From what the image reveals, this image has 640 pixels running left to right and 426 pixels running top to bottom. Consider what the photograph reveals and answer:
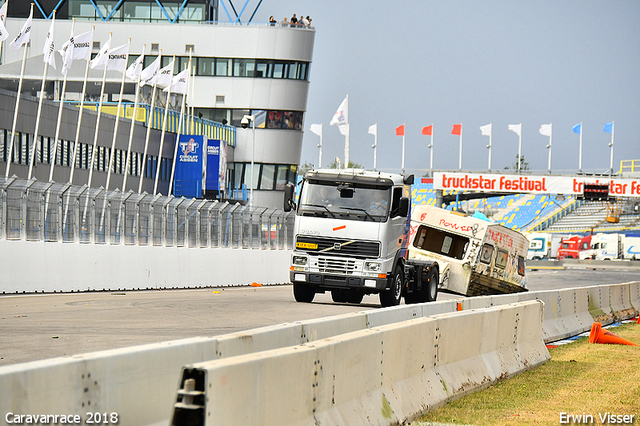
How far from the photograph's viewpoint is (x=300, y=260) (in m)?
19.8

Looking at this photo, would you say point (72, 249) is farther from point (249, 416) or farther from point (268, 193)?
point (268, 193)

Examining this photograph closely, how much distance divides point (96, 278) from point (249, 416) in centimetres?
1876

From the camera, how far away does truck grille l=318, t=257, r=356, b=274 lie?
19.4 meters

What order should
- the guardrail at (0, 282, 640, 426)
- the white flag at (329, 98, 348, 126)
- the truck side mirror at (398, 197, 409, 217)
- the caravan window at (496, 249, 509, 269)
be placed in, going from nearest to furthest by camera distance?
the guardrail at (0, 282, 640, 426), the truck side mirror at (398, 197, 409, 217), the caravan window at (496, 249, 509, 269), the white flag at (329, 98, 348, 126)

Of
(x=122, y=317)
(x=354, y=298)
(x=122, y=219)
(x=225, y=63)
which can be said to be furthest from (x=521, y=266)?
(x=225, y=63)

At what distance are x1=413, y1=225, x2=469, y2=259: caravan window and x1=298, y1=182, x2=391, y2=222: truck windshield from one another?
821cm

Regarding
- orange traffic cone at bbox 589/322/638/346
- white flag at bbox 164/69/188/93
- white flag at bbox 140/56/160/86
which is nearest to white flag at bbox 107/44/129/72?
white flag at bbox 140/56/160/86

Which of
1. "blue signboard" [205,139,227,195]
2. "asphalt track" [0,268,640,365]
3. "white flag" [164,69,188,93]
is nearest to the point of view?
"asphalt track" [0,268,640,365]

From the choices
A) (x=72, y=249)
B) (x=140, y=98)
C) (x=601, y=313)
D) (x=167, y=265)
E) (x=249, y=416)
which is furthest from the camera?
(x=140, y=98)

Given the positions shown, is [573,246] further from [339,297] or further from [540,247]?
[339,297]

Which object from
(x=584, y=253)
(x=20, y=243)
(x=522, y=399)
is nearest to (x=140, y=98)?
(x=20, y=243)

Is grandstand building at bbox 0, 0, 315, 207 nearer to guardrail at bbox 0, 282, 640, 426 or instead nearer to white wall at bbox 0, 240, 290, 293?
white wall at bbox 0, 240, 290, 293

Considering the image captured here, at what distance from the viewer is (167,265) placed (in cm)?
2656

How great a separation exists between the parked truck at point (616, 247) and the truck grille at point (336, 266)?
65.4 m
